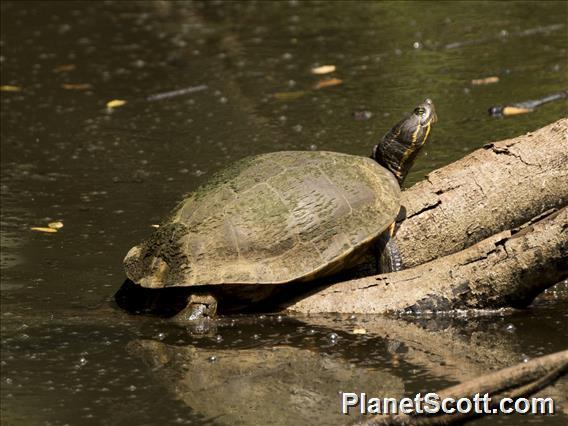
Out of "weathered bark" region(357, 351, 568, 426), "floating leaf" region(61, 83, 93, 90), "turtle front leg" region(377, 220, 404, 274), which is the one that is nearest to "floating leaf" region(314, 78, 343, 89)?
"floating leaf" region(61, 83, 93, 90)

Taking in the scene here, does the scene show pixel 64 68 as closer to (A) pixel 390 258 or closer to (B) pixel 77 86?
(B) pixel 77 86

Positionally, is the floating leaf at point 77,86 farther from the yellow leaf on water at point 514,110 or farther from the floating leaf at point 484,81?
the yellow leaf on water at point 514,110

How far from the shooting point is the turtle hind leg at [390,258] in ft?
18.2

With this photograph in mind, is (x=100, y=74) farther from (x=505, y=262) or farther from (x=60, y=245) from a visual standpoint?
(x=505, y=262)

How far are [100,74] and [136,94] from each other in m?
0.82

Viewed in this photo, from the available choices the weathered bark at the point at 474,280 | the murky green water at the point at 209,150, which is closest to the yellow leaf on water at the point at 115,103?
the murky green water at the point at 209,150

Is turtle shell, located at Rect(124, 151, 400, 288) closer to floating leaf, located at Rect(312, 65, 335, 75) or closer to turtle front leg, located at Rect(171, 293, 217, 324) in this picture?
turtle front leg, located at Rect(171, 293, 217, 324)

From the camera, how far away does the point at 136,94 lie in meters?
10.0

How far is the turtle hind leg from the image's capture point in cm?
554

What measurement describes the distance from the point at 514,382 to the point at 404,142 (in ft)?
9.35

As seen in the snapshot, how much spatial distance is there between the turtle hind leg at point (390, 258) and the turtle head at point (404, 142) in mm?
645

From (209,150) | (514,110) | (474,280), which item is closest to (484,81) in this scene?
(514,110)

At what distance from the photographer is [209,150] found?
27.7 feet

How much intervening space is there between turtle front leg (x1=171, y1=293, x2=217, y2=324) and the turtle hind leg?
2.93 ft
